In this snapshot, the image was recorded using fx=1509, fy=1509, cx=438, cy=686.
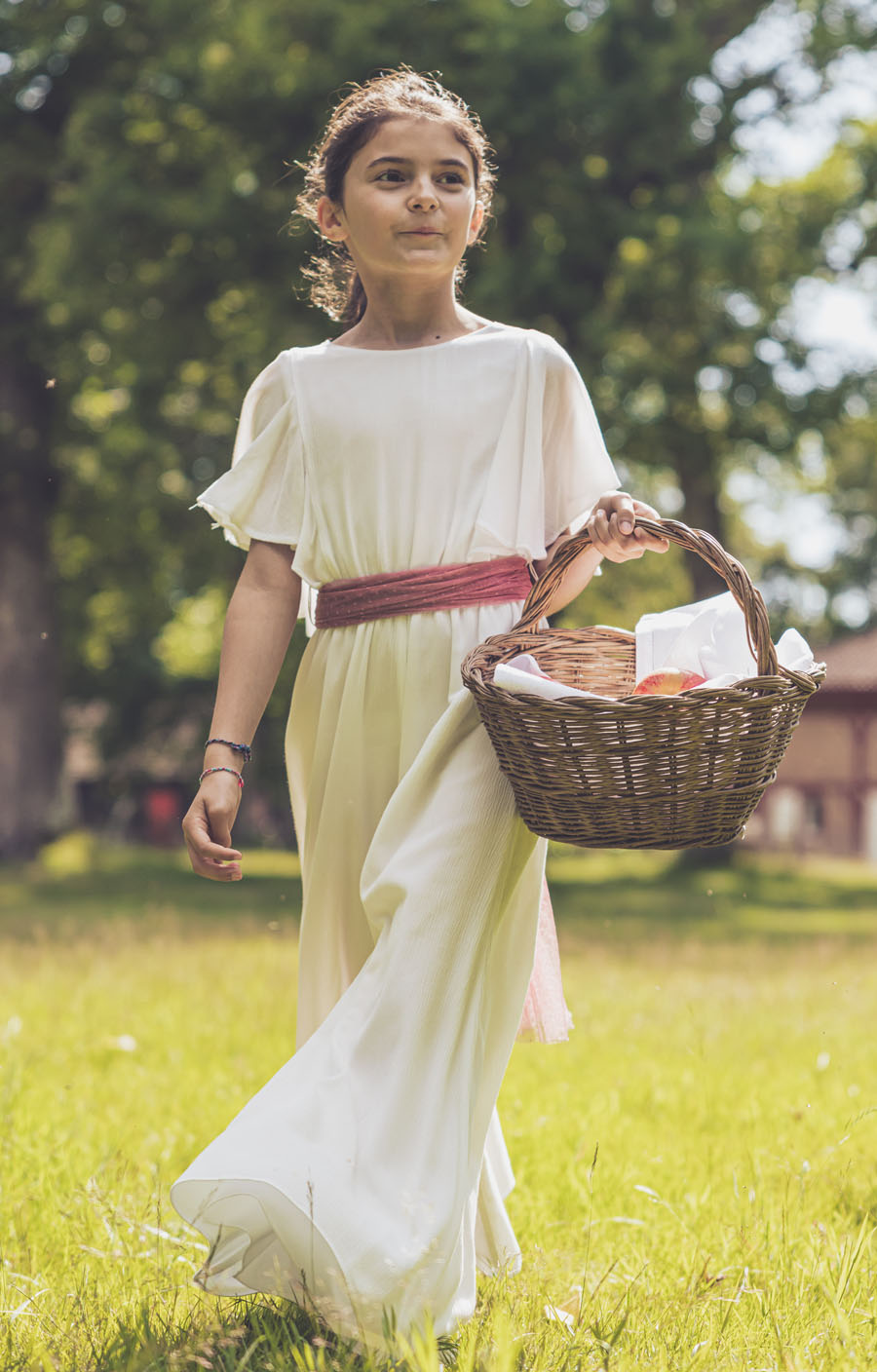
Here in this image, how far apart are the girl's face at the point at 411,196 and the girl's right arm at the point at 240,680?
1.87ft

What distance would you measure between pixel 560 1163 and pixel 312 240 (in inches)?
540

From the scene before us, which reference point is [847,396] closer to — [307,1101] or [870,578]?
[307,1101]

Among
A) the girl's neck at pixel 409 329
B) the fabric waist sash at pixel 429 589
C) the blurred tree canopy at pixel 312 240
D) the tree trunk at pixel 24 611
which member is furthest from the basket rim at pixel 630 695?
the tree trunk at pixel 24 611

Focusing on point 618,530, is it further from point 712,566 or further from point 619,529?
point 712,566

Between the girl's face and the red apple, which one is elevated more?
the girl's face

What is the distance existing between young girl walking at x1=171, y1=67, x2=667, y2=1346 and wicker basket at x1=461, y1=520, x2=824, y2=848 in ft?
0.49

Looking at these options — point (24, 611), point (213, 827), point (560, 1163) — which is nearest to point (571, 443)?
point (213, 827)

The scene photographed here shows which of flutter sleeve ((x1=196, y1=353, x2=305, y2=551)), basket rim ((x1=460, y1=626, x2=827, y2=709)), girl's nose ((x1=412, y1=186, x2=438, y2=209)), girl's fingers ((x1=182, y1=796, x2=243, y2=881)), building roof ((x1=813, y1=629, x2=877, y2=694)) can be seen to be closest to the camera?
basket rim ((x1=460, y1=626, x2=827, y2=709))

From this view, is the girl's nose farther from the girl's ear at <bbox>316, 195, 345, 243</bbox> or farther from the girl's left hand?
the girl's left hand

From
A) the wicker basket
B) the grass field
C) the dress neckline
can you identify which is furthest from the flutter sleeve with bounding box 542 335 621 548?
the grass field

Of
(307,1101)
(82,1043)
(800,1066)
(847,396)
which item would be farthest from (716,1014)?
(847,396)

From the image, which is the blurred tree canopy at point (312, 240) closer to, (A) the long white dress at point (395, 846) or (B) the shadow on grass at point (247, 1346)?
(A) the long white dress at point (395, 846)

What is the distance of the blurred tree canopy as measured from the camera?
1475 centimetres

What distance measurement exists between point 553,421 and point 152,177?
49.2 feet
